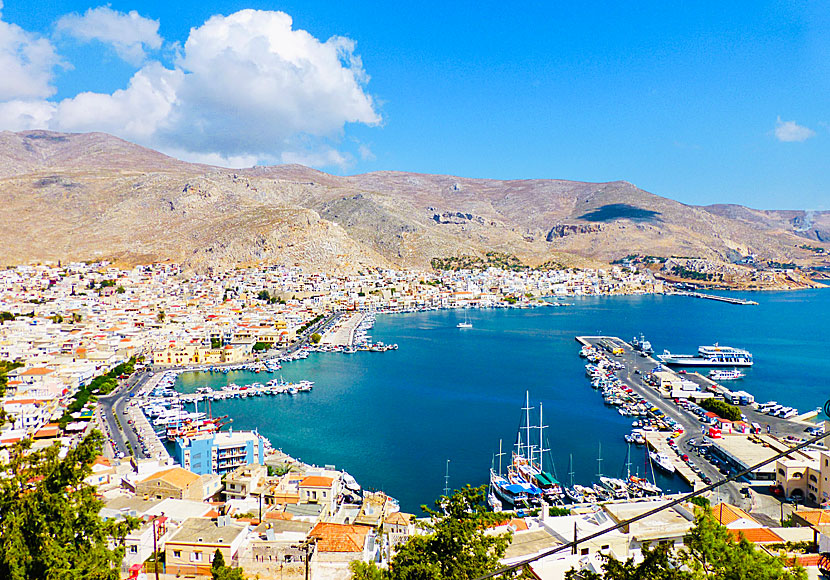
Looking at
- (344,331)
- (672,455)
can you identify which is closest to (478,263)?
(344,331)

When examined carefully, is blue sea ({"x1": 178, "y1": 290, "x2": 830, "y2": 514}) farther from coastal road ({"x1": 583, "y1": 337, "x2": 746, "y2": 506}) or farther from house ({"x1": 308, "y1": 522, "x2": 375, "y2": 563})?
house ({"x1": 308, "y1": 522, "x2": 375, "y2": 563})

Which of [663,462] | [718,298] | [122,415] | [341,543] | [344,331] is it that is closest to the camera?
[341,543]

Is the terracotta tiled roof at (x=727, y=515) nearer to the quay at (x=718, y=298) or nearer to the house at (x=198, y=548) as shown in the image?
the house at (x=198, y=548)

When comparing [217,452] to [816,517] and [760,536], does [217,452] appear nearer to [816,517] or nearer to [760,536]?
[760,536]

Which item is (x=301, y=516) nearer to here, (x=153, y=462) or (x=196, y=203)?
(x=153, y=462)

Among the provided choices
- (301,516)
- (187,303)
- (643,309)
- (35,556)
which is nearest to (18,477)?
(35,556)

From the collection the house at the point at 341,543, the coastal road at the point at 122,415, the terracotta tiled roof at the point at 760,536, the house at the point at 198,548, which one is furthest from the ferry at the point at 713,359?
the house at the point at 198,548
